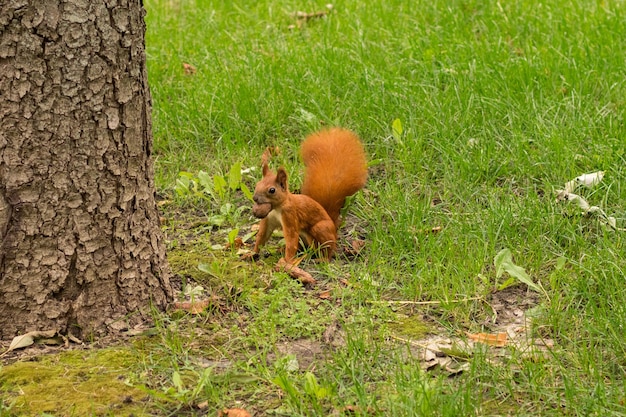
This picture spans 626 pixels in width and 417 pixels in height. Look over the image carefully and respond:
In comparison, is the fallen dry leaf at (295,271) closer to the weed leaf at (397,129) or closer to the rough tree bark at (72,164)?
the rough tree bark at (72,164)

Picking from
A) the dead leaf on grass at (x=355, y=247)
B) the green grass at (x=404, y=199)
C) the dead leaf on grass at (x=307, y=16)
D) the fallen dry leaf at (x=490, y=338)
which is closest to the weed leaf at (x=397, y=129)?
the green grass at (x=404, y=199)

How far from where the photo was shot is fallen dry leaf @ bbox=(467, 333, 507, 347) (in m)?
2.70

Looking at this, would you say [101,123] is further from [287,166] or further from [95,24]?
[287,166]

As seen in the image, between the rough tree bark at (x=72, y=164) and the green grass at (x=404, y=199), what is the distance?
28 cm

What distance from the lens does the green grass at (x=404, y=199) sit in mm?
2469

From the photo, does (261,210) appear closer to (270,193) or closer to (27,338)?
(270,193)

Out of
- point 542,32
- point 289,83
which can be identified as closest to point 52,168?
point 289,83

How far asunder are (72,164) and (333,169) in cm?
117

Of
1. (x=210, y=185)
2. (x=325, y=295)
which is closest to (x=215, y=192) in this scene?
(x=210, y=185)

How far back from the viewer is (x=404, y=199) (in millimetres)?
3586

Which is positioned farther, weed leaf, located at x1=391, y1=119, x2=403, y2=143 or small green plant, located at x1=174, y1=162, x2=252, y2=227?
weed leaf, located at x1=391, y1=119, x2=403, y2=143

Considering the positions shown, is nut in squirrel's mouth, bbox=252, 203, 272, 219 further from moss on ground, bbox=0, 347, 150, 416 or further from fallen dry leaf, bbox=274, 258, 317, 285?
moss on ground, bbox=0, 347, 150, 416

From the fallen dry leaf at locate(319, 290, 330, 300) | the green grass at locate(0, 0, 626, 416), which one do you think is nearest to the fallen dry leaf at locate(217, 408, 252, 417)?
the green grass at locate(0, 0, 626, 416)

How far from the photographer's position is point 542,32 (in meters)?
4.91
